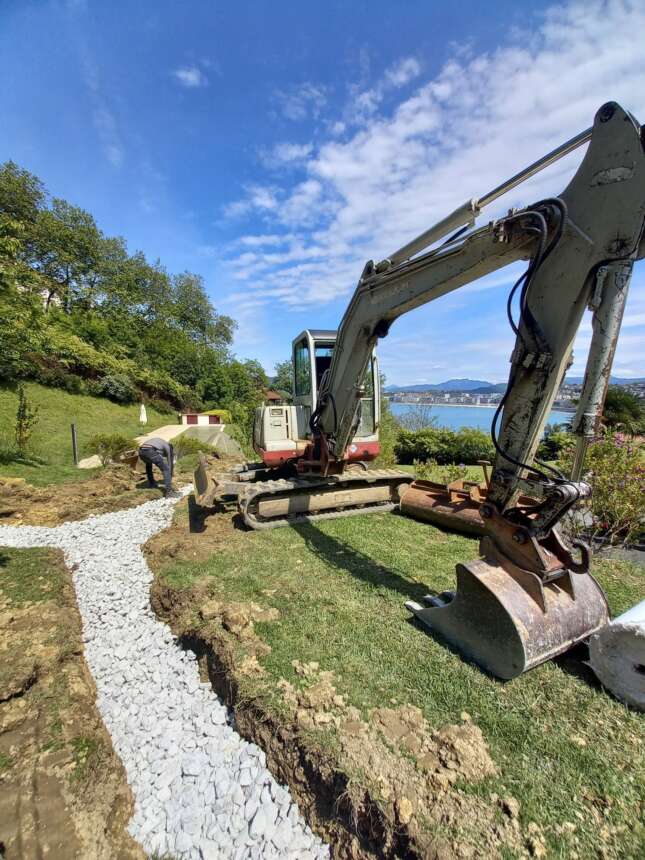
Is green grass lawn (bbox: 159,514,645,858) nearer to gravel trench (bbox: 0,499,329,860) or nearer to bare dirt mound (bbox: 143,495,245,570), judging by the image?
bare dirt mound (bbox: 143,495,245,570)

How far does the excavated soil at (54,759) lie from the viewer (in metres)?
2.24

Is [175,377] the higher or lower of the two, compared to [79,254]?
lower

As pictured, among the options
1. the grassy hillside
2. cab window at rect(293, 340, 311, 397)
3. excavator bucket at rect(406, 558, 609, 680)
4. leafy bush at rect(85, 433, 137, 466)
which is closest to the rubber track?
cab window at rect(293, 340, 311, 397)

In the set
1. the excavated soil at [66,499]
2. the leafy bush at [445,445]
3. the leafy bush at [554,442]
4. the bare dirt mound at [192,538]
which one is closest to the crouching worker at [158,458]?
the excavated soil at [66,499]

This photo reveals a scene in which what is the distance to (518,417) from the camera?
3236 mm

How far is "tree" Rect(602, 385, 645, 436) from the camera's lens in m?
17.0

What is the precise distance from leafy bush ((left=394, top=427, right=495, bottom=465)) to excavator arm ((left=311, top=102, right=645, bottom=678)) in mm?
11852

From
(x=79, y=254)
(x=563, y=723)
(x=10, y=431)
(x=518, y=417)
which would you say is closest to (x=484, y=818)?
(x=563, y=723)

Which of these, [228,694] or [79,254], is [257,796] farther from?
[79,254]

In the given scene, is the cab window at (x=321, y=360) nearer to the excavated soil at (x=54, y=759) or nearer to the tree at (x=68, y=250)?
the excavated soil at (x=54, y=759)

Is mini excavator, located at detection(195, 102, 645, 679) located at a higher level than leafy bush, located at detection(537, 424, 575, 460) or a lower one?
higher

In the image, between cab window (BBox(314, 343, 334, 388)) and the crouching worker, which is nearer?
cab window (BBox(314, 343, 334, 388))

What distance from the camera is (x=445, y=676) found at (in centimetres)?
285

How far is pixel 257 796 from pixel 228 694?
75cm
